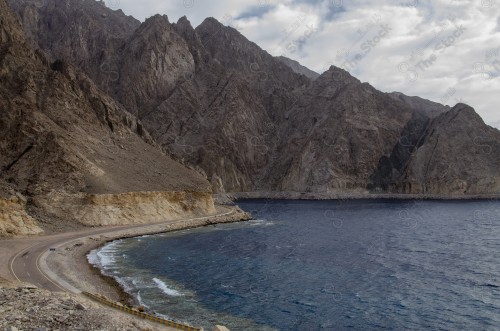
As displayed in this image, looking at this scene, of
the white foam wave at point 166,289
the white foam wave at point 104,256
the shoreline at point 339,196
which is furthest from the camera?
the shoreline at point 339,196

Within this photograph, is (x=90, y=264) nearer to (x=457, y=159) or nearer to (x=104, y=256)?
(x=104, y=256)

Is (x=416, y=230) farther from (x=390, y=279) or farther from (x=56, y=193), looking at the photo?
(x=56, y=193)

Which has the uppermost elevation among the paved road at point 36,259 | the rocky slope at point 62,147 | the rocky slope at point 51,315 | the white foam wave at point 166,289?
the rocky slope at point 62,147

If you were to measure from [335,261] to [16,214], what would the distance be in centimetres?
4462

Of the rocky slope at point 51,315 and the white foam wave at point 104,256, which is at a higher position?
the rocky slope at point 51,315

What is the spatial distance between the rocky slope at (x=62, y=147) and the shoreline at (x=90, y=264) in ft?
24.8

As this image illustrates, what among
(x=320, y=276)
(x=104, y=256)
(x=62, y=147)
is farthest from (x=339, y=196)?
(x=320, y=276)

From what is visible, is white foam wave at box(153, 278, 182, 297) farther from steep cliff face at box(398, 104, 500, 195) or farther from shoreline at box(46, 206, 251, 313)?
steep cliff face at box(398, 104, 500, 195)

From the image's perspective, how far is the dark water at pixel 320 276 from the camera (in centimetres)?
3631

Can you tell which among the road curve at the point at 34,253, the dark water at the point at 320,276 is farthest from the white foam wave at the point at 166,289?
the road curve at the point at 34,253

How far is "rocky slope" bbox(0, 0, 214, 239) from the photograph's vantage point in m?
76.9

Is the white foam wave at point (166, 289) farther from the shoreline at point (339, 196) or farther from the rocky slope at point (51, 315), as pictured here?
the shoreline at point (339, 196)

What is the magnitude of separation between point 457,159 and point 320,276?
147615 millimetres

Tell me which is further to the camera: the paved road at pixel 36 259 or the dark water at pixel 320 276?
the paved road at pixel 36 259
